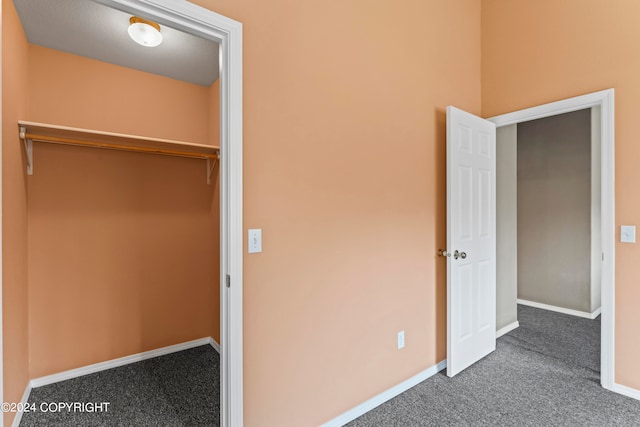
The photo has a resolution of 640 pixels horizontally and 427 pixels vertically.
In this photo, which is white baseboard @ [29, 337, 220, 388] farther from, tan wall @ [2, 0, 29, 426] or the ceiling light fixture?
the ceiling light fixture

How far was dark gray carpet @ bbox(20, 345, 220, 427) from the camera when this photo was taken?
208cm

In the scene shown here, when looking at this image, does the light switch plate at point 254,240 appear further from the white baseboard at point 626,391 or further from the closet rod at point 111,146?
the white baseboard at point 626,391

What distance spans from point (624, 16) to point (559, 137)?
2.12 m

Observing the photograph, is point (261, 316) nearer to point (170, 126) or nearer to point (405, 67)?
point (405, 67)

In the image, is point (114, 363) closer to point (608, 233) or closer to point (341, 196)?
point (341, 196)

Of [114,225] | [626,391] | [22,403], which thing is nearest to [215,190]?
[114,225]

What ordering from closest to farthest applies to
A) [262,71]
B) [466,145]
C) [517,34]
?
[262,71] < [466,145] < [517,34]

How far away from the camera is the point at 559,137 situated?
13.4 feet

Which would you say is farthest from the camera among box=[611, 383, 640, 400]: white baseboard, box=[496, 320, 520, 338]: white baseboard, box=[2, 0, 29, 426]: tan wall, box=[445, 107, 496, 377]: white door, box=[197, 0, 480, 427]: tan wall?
box=[496, 320, 520, 338]: white baseboard

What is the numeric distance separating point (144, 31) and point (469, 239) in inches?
110

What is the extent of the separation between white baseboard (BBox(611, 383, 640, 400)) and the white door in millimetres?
812

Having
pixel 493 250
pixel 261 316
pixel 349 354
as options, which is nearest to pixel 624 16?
pixel 493 250

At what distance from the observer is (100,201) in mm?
2686

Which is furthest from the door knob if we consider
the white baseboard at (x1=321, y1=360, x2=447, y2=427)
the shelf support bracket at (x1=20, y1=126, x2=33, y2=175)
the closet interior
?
the shelf support bracket at (x1=20, y1=126, x2=33, y2=175)
